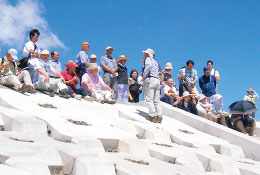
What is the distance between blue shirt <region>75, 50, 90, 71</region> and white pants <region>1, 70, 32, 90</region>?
89.0 inches

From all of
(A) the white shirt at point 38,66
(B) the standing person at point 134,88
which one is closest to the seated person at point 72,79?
(A) the white shirt at point 38,66

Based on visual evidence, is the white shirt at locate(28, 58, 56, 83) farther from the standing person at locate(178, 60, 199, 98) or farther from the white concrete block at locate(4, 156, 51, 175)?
the white concrete block at locate(4, 156, 51, 175)

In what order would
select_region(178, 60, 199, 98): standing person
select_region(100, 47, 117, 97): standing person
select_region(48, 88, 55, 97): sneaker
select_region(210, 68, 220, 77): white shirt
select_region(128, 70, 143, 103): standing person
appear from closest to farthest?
select_region(48, 88, 55, 97): sneaker
select_region(100, 47, 117, 97): standing person
select_region(178, 60, 199, 98): standing person
select_region(128, 70, 143, 103): standing person
select_region(210, 68, 220, 77): white shirt

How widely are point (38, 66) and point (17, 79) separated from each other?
0.75 meters

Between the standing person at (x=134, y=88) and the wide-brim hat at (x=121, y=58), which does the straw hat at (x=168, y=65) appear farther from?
the wide-brim hat at (x=121, y=58)

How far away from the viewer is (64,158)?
12.2ft

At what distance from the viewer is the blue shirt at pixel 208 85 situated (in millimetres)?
10703

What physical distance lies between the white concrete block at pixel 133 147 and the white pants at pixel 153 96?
300 centimetres

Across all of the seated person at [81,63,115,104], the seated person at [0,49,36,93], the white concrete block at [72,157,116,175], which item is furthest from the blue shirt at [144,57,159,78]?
the white concrete block at [72,157,116,175]

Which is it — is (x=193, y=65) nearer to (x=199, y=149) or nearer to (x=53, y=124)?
(x=199, y=149)

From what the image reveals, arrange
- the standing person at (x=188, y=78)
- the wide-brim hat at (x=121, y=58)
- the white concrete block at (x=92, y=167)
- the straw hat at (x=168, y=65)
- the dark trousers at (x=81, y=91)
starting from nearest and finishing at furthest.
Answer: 1. the white concrete block at (x=92, y=167)
2. the dark trousers at (x=81, y=91)
3. the standing person at (x=188, y=78)
4. the wide-brim hat at (x=121, y=58)
5. the straw hat at (x=168, y=65)

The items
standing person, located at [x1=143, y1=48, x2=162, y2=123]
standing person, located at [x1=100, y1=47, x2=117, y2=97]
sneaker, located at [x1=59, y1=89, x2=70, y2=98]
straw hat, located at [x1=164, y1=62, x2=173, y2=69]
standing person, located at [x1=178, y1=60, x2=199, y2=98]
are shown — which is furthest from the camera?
straw hat, located at [x1=164, y1=62, x2=173, y2=69]

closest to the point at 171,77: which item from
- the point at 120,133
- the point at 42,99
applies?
the point at 42,99

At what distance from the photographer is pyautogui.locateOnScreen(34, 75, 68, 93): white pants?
8422 mm
